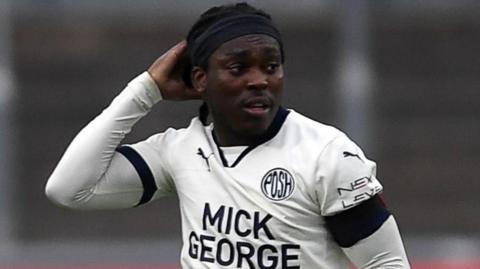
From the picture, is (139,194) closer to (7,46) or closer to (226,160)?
(226,160)

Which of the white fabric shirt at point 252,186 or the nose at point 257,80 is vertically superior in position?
the nose at point 257,80

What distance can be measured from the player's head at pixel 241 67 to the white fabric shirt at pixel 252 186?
9 centimetres

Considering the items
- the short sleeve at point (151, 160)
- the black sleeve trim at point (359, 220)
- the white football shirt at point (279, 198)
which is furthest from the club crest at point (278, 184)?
the short sleeve at point (151, 160)

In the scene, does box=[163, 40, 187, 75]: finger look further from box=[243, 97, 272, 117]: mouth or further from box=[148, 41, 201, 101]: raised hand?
box=[243, 97, 272, 117]: mouth

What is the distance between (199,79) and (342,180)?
45cm

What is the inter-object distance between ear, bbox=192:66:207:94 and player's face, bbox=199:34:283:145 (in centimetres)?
4

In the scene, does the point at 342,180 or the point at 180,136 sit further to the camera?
the point at 180,136

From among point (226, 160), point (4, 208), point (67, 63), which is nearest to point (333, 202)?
point (226, 160)

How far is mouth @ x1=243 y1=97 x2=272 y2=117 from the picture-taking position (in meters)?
3.25

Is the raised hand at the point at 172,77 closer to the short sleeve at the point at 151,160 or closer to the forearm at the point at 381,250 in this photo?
the short sleeve at the point at 151,160

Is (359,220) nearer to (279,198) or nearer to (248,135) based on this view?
(279,198)

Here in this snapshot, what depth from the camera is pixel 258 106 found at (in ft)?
10.7

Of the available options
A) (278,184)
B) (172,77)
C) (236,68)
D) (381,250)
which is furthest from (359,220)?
(172,77)

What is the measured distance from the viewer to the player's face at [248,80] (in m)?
3.24
